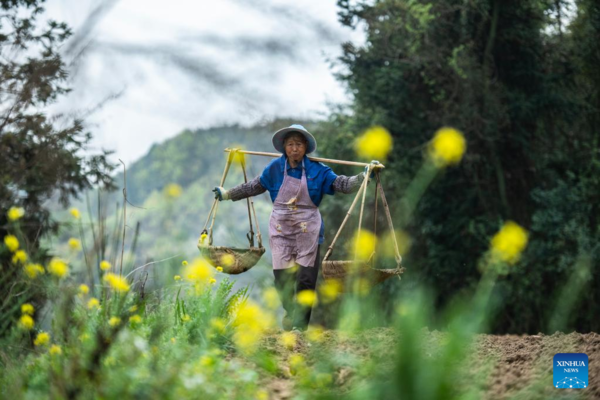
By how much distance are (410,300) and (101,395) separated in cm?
121

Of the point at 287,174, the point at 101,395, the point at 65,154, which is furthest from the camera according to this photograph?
the point at 65,154

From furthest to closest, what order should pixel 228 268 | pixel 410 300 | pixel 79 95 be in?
pixel 228 268
pixel 79 95
pixel 410 300

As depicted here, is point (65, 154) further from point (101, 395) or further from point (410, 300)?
point (410, 300)

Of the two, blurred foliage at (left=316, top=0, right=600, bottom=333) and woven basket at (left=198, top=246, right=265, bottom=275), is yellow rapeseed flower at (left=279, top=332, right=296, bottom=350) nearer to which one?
woven basket at (left=198, top=246, right=265, bottom=275)

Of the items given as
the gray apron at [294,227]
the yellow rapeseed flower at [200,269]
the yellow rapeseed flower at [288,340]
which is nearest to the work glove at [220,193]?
the gray apron at [294,227]

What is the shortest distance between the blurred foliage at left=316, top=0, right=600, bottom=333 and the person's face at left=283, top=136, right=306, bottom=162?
Result: 325 inches

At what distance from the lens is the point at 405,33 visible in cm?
1514

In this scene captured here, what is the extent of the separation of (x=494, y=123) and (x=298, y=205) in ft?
28.7

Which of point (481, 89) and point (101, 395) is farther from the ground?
point (481, 89)

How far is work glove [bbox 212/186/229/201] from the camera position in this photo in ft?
21.8

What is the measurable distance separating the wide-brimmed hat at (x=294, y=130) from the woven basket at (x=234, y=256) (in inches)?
38.7

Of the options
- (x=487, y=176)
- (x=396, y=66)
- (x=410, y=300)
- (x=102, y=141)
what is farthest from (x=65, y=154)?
(x=410, y=300)

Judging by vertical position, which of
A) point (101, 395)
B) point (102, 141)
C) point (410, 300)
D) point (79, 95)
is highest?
point (102, 141)

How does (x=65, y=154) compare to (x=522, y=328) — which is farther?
(x=522, y=328)
